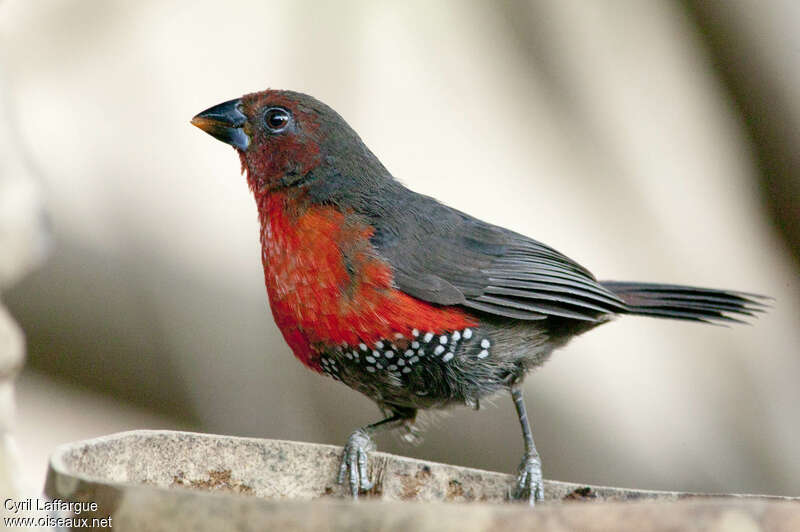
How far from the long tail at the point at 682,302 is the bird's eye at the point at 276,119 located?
4.55 ft

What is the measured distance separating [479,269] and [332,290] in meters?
0.54

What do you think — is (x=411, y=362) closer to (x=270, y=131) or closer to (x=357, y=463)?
(x=357, y=463)

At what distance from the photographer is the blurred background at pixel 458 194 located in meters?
5.10

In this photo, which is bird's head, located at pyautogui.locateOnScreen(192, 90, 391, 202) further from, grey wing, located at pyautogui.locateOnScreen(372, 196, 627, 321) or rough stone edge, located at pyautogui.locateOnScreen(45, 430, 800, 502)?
rough stone edge, located at pyautogui.locateOnScreen(45, 430, 800, 502)

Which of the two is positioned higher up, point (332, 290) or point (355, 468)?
point (332, 290)

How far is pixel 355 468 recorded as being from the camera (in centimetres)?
269

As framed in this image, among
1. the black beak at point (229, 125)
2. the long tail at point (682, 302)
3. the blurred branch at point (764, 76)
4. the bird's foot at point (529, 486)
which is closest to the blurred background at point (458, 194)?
the blurred branch at point (764, 76)

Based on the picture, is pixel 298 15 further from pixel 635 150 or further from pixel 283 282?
pixel 283 282

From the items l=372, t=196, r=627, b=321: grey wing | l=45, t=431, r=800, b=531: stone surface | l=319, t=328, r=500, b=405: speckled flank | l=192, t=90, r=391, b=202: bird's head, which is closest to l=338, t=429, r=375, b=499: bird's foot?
l=319, t=328, r=500, b=405: speckled flank

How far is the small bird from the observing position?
2934mm

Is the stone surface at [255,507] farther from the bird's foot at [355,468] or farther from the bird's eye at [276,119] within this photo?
the bird's eye at [276,119]

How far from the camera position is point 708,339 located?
5.79 meters

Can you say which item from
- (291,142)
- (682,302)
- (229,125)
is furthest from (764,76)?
(229,125)

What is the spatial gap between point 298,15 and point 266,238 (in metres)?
2.53
